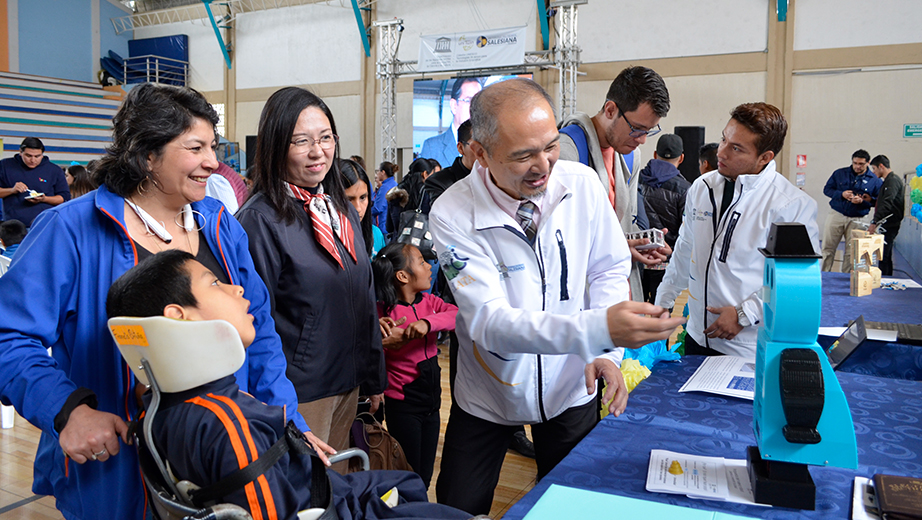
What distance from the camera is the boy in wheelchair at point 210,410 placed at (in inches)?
39.3

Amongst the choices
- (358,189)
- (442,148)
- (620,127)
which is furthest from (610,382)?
(442,148)

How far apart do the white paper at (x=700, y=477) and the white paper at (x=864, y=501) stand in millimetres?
158

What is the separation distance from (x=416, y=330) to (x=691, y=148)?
20.1 feet

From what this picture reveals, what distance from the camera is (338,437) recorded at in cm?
186

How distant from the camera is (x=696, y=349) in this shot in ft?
7.80

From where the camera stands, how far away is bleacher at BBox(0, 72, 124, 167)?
1237 cm

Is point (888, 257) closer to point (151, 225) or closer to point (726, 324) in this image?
point (726, 324)

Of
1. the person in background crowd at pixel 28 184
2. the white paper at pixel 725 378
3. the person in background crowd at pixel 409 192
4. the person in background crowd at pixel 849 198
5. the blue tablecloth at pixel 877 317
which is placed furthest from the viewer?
the person in background crowd at pixel 849 198

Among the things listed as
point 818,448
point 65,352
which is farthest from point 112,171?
point 818,448

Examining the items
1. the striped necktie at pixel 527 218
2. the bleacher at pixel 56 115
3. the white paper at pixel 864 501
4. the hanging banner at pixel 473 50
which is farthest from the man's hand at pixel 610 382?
the bleacher at pixel 56 115

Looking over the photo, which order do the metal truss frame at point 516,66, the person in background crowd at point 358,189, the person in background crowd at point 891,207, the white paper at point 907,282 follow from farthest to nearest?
the metal truss frame at point 516,66
the person in background crowd at point 891,207
the white paper at point 907,282
the person in background crowd at point 358,189

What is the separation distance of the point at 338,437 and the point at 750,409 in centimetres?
114

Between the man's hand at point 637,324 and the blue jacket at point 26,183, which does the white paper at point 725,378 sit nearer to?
the man's hand at point 637,324

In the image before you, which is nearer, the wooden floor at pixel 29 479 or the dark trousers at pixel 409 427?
the dark trousers at pixel 409 427
